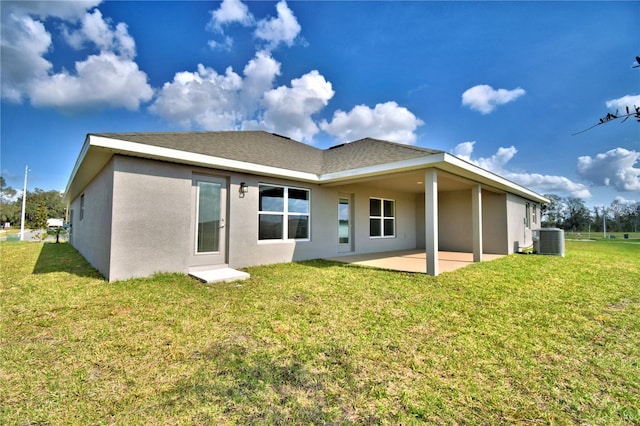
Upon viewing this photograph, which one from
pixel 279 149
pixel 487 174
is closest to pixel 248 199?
pixel 279 149

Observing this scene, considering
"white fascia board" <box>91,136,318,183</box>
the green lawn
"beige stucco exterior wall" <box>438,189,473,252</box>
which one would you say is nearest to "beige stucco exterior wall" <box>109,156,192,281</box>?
"white fascia board" <box>91,136,318,183</box>

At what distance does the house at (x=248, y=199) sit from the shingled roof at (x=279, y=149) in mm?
51

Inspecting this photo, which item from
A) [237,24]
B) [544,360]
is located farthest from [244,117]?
[544,360]

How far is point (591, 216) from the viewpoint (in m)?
40.3

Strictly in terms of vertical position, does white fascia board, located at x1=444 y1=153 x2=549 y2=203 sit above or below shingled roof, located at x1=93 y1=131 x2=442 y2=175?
below

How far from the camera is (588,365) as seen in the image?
8.92ft

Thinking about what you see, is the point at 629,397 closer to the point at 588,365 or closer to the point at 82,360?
the point at 588,365

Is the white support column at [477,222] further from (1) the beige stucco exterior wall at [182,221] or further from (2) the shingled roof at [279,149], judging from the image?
(1) the beige stucco exterior wall at [182,221]

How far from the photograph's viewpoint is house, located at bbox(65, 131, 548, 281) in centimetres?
576

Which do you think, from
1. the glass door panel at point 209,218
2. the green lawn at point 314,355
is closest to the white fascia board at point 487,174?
the green lawn at point 314,355

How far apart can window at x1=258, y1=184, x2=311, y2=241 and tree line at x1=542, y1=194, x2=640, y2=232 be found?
43990 mm

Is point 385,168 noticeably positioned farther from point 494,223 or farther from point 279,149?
point 494,223

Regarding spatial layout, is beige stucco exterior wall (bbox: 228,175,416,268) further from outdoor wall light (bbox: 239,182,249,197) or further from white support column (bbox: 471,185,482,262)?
white support column (bbox: 471,185,482,262)

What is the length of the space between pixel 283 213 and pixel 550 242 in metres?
11.2
